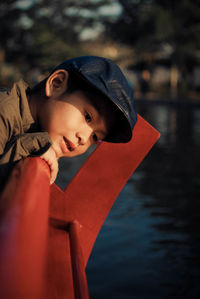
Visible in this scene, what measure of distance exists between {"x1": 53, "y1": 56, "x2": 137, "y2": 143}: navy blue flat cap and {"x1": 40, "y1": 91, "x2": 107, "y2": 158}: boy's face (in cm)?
7

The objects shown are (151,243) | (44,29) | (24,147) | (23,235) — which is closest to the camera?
(23,235)

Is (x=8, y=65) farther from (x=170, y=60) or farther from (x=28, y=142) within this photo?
(x=28, y=142)

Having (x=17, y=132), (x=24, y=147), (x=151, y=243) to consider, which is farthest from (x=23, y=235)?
(x=151, y=243)

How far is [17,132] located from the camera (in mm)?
1158

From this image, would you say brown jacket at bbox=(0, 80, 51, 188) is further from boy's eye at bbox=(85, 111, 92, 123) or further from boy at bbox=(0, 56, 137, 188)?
boy's eye at bbox=(85, 111, 92, 123)

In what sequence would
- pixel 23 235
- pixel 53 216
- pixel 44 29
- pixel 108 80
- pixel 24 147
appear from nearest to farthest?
pixel 23 235, pixel 24 147, pixel 108 80, pixel 53 216, pixel 44 29

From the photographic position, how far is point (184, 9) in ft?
86.3

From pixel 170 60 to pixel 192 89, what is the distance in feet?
11.7

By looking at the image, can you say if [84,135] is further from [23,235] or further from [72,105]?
[23,235]

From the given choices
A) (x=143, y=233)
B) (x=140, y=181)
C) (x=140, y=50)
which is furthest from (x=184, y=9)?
(x=143, y=233)

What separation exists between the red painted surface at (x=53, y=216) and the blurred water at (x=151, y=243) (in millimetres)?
896

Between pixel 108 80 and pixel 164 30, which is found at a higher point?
pixel 108 80

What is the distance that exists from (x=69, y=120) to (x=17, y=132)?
0.15 metres

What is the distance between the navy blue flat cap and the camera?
1.13 metres
